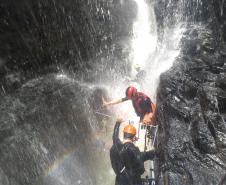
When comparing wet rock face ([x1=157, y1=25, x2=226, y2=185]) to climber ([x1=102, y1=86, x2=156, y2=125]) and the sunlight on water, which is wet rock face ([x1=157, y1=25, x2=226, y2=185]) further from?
the sunlight on water

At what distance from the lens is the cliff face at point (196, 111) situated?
261 inches

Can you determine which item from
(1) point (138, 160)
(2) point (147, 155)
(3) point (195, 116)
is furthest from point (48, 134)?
(3) point (195, 116)

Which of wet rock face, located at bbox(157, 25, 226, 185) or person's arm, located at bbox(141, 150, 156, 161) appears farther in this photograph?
person's arm, located at bbox(141, 150, 156, 161)

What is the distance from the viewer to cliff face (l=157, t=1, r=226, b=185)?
261 inches

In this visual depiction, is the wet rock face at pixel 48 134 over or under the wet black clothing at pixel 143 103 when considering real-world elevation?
under

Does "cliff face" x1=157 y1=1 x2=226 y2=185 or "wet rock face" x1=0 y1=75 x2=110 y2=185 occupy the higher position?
"cliff face" x1=157 y1=1 x2=226 y2=185

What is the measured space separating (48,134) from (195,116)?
25.9 feet

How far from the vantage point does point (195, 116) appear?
736cm

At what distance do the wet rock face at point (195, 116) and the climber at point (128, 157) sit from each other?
32.4 inches

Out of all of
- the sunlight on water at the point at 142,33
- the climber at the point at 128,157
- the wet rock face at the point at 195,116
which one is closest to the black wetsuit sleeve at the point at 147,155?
the climber at the point at 128,157

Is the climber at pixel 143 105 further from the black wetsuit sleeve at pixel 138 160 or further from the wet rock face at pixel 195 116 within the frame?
the black wetsuit sleeve at pixel 138 160

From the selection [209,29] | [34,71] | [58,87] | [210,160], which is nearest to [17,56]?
[34,71]

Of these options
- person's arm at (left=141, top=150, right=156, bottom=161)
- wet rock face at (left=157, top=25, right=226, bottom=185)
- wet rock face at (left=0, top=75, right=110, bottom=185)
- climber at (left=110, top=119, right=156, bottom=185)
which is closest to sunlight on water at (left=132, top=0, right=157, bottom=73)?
wet rock face at (left=0, top=75, right=110, bottom=185)

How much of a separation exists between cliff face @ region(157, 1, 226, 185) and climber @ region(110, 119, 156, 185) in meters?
0.83
